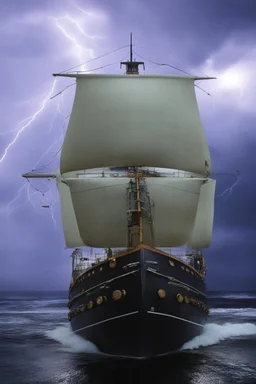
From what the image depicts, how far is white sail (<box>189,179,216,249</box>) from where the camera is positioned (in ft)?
136

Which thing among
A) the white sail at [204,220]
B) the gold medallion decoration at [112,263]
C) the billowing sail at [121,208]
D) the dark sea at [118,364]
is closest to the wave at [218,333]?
the dark sea at [118,364]

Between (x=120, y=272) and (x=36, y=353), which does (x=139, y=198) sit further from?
(x=36, y=353)

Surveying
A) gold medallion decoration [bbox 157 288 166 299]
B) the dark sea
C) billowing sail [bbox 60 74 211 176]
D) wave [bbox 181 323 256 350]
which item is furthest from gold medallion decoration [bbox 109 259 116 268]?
billowing sail [bbox 60 74 211 176]

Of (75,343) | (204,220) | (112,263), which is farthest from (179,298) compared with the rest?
(204,220)

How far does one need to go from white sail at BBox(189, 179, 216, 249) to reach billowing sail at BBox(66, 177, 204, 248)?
15.4 ft

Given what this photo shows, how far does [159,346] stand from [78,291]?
8417 mm

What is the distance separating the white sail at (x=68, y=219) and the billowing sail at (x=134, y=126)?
17.1 ft

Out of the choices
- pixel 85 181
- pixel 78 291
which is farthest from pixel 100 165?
pixel 78 291

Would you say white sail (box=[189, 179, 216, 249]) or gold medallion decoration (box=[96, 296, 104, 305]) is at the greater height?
white sail (box=[189, 179, 216, 249])

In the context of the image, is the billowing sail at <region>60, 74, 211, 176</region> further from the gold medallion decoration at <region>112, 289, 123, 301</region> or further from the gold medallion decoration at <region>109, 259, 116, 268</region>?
the gold medallion decoration at <region>112, 289, 123, 301</region>

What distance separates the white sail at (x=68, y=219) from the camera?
43.7 metres

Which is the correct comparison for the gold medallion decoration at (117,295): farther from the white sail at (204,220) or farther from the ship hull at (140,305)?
the white sail at (204,220)

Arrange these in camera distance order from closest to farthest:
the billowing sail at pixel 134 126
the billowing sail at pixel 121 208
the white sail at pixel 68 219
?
the billowing sail at pixel 121 208 → the billowing sail at pixel 134 126 → the white sail at pixel 68 219

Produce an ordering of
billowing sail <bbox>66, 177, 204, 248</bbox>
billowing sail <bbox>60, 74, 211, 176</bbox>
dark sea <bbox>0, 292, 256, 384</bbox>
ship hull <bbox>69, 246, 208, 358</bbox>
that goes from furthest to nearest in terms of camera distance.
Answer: billowing sail <bbox>60, 74, 211, 176</bbox> < billowing sail <bbox>66, 177, 204, 248</bbox> < ship hull <bbox>69, 246, 208, 358</bbox> < dark sea <bbox>0, 292, 256, 384</bbox>
